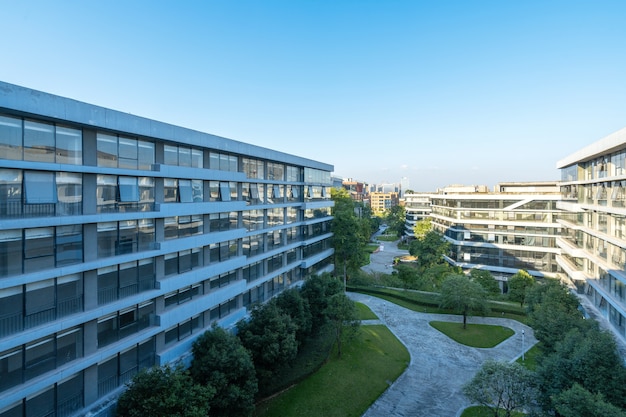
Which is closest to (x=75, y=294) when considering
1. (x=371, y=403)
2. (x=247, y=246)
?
(x=247, y=246)

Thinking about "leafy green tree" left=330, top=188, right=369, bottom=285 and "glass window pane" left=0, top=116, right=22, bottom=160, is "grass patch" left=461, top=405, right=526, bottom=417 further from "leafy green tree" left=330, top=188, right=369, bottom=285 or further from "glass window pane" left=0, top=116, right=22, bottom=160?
"glass window pane" left=0, top=116, right=22, bottom=160

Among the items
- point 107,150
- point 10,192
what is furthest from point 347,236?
point 10,192

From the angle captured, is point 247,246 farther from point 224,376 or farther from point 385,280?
point 385,280

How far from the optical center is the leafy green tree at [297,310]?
2480 cm

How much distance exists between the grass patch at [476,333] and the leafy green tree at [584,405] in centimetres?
1666

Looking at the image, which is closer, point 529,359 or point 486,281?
point 529,359

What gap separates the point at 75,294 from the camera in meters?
15.2

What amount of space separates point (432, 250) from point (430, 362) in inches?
1304

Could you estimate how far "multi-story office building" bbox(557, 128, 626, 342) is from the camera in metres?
21.7

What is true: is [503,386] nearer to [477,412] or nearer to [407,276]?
[477,412]

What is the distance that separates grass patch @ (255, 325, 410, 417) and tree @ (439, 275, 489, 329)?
728 cm

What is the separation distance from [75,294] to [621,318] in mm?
30987

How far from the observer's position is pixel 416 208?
3688 inches

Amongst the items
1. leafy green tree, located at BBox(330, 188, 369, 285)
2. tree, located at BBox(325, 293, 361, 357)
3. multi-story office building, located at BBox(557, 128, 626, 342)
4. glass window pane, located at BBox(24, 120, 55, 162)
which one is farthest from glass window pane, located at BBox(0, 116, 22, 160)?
leafy green tree, located at BBox(330, 188, 369, 285)
